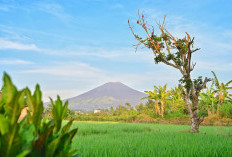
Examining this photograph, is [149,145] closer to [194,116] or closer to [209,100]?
[194,116]

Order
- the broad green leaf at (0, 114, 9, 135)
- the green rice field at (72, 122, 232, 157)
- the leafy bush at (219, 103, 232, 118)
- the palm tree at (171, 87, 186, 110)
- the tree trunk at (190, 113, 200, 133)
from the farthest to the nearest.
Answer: the palm tree at (171, 87, 186, 110)
the leafy bush at (219, 103, 232, 118)
the tree trunk at (190, 113, 200, 133)
the green rice field at (72, 122, 232, 157)
the broad green leaf at (0, 114, 9, 135)

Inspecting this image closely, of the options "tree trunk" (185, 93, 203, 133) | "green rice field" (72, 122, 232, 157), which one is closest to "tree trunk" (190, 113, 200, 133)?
"tree trunk" (185, 93, 203, 133)

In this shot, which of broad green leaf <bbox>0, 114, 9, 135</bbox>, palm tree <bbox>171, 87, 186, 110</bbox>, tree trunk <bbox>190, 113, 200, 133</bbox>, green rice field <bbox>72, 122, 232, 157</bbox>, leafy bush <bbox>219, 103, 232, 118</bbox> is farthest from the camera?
palm tree <bbox>171, 87, 186, 110</bbox>

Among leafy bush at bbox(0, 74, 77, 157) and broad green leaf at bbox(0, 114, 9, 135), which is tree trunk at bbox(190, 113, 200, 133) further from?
broad green leaf at bbox(0, 114, 9, 135)

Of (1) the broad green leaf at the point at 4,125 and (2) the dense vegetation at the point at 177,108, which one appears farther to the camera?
(2) the dense vegetation at the point at 177,108

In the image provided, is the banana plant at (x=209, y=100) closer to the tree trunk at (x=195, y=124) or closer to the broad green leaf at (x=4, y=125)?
the tree trunk at (x=195, y=124)

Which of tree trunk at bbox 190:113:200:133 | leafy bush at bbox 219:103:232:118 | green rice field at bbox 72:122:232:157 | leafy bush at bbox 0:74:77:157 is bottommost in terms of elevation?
green rice field at bbox 72:122:232:157

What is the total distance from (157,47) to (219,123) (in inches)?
409

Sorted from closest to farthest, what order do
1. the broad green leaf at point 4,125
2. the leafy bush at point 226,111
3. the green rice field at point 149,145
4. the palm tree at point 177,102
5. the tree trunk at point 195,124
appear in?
the broad green leaf at point 4,125, the green rice field at point 149,145, the tree trunk at point 195,124, the leafy bush at point 226,111, the palm tree at point 177,102

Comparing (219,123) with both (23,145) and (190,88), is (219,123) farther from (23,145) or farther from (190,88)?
(23,145)

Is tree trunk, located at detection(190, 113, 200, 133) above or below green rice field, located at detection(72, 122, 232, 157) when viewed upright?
above

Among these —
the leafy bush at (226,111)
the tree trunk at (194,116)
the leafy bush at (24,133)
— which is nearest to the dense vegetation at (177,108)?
the leafy bush at (226,111)

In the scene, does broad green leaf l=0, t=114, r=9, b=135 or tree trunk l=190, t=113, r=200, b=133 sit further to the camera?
tree trunk l=190, t=113, r=200, b=133

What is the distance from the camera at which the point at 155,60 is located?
12.2 m
